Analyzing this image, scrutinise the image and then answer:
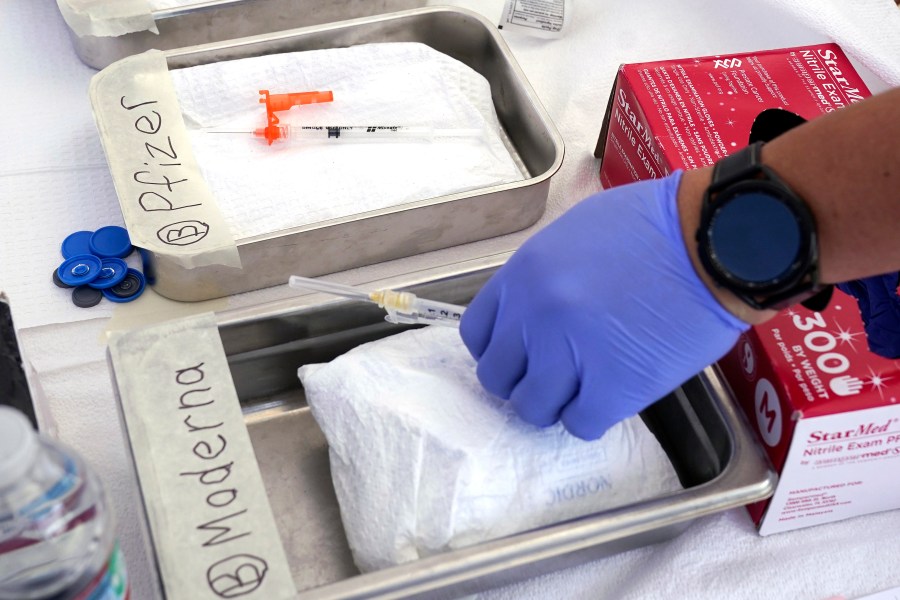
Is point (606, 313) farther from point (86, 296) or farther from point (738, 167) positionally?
point (86, 296)

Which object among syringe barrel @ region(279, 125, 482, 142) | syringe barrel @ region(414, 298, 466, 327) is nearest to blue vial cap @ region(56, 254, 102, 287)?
syringe barrel @ region(279, 125, 482, 142)

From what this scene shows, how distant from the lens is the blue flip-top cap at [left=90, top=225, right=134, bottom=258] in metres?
0.86

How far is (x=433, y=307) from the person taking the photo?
2.28ft

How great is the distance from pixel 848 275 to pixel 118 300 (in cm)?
66

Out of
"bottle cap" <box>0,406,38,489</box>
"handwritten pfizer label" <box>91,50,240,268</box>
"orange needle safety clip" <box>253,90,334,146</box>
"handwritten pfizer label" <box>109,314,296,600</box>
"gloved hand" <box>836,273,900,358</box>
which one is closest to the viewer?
"bottle cap" <box>0,406,38,489</box>

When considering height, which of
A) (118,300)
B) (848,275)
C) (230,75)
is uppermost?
(848,275)

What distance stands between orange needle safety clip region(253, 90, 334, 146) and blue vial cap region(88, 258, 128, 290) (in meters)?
0.21

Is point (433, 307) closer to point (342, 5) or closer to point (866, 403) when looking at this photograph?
point (866, 403)

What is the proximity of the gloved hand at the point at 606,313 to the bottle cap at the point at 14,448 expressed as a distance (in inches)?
13.0

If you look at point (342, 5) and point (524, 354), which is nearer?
point (524, 354)

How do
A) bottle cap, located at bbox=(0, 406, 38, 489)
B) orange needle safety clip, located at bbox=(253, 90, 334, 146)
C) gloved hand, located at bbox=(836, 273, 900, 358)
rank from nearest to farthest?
bottle cap, located at bbox=(0, 406, 38, 489) < gloved hand, located at bbox=(836, 273, 900, 358) < orange needle safety clip, located at bbox=(253, 90, 334, 146)

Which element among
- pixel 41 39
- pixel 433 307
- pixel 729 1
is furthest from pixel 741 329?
pixel 41 39

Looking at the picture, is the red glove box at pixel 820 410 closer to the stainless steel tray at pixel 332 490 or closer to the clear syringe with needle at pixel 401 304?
the stainless steel tray at pixel 332 490

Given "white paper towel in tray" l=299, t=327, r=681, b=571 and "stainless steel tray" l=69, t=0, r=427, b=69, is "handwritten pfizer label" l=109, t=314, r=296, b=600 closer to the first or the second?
"white paper towel in tray" l=299, t=327, r=681, b=571
